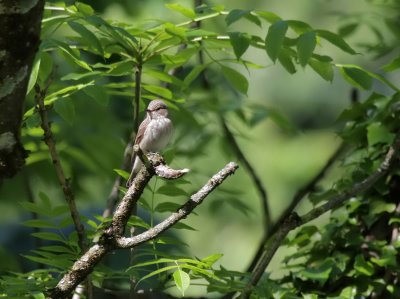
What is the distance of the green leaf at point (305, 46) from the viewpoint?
2932 millimetres

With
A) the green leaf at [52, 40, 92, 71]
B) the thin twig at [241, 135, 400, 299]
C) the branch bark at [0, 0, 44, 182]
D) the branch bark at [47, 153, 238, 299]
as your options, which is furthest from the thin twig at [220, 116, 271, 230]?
the branch bark at [0, 0, 44, 182]

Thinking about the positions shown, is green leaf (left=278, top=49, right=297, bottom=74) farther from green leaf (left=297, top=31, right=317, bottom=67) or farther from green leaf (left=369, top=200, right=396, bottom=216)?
green leaf (left=369, top=200, right=396, bottom=216)

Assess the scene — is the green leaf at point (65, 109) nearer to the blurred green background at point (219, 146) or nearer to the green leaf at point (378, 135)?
the blurred green background at point (219, 146)

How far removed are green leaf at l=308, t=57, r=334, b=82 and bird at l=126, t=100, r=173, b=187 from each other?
68 centimetres

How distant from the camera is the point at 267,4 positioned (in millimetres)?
9508

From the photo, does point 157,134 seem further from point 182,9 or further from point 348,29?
point 348,29

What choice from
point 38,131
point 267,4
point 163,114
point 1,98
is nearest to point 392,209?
point 163,114

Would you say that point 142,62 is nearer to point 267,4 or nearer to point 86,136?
point 86,136

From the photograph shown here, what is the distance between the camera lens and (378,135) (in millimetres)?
3479

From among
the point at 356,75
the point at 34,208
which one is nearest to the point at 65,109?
the point at 34,208

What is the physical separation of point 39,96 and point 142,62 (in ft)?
2.10

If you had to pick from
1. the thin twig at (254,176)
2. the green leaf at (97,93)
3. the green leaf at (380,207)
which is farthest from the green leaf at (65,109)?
the thin twig at (254,176)

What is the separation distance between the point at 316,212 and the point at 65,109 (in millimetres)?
1013

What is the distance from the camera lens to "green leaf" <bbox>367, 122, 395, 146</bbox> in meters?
3.46
